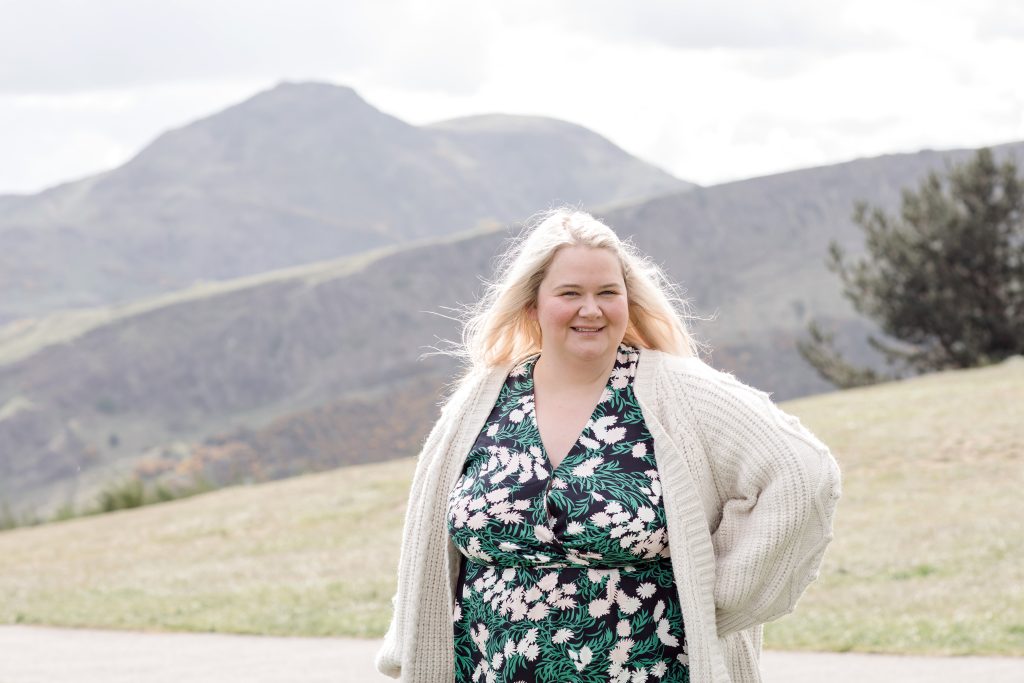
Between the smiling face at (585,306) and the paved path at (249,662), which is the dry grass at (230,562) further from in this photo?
the smiling face at (585,306)

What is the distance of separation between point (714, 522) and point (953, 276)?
35271 millimetres

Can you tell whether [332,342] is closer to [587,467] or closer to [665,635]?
[587,467]

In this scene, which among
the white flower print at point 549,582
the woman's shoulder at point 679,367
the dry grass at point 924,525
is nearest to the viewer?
the white flower print at point 549,582

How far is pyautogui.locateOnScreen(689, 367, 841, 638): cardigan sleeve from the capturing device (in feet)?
10.9

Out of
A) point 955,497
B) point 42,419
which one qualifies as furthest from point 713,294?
point 955,497

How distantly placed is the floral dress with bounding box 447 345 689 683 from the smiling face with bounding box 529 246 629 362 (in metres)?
0.16

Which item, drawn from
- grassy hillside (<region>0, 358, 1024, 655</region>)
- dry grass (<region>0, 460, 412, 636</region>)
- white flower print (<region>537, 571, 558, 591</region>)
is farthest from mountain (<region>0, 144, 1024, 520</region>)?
white flower print (<region>537, 571, 558, 591</region>)

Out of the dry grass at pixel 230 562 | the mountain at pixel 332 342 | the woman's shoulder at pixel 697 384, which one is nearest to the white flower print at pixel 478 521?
the woman's shoulder at pixel 697 384

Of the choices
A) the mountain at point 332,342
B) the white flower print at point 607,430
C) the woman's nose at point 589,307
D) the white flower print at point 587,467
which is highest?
the woman's nose at point 589,307

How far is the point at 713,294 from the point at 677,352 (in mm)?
106835

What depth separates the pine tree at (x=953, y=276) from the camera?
117 feet

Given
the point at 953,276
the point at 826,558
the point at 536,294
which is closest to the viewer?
the point at 536,294

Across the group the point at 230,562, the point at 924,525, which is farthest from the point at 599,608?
the point at 230,562

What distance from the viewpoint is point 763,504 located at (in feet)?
11.0
